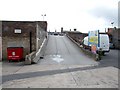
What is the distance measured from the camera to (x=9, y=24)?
24594 mm

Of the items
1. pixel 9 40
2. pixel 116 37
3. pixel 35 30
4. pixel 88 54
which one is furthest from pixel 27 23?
pixel 116 37

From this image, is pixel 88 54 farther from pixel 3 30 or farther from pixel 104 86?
pixel 104 86

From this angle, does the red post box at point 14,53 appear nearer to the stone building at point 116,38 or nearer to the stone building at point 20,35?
the stone building at point 20,35

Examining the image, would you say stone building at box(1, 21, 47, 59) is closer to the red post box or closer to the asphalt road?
the red post box

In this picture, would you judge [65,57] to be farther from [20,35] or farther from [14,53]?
[20,35]

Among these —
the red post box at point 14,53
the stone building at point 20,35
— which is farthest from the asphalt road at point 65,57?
the red post box at point 14,53

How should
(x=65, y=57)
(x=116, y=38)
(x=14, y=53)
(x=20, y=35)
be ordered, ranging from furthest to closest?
(x=116, y=38) < (x=20, y=35) < (x=65, y=57) < (x=14, y=53)

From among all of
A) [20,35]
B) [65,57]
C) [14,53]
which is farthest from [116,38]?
[14,53]

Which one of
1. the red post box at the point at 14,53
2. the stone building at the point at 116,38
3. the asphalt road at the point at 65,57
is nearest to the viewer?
the asphalt road at the point at 65,57

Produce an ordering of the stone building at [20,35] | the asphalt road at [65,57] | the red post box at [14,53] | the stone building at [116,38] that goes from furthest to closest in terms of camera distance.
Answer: the stone building at [116,38]
the stone building at [20,35]
the red post box at [14,53]
the asphalt road at [65,57]

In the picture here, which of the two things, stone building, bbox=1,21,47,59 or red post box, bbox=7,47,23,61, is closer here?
red post box, bbox=7,47,23,61

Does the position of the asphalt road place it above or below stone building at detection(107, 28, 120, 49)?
below

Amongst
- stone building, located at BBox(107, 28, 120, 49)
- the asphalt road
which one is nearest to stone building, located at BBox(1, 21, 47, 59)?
the asphalt road

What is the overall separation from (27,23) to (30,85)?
50.1 feet
